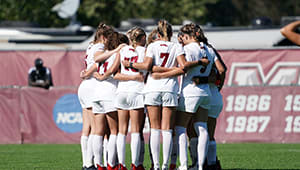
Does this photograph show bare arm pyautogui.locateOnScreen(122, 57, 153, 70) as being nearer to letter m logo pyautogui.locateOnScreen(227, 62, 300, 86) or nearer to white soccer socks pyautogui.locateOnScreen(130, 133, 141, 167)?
white soccer socks pyautogui.locateOnScreen(130, 133, 141, 167)

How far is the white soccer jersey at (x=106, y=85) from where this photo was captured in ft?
36.7

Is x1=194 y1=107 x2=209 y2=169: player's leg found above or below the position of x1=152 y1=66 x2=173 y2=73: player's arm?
below

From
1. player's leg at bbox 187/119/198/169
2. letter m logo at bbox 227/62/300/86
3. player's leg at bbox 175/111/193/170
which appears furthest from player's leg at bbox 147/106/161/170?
letter m logo at bbox 227/62/300/86

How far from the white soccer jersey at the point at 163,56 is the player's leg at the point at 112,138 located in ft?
2.55

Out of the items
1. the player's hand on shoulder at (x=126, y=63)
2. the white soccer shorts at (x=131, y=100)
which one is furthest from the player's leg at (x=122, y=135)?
the player's hand on shoulder at (x=126, y=63)

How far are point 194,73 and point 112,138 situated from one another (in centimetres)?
163

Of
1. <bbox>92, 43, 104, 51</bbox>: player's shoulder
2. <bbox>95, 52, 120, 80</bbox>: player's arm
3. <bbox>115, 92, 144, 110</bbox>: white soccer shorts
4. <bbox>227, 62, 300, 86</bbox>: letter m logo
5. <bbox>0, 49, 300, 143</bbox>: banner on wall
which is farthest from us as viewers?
<bbox>227, 62, 300, 86</bbox>: letter m logo

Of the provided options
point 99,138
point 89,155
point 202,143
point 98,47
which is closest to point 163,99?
point 202,143

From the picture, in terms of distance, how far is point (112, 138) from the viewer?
36.6 feet

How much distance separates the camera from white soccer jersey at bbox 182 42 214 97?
35.7 ft

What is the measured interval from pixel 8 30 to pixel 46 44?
6.68 feet

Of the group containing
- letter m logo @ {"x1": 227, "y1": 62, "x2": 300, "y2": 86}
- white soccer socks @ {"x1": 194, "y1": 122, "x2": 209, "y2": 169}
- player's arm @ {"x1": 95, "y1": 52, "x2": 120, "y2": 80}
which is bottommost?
letter m logo @ {"x1": 227, "y1": 62, "x2": 300, "y2": 86}

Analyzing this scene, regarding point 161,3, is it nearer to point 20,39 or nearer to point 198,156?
point 20,39

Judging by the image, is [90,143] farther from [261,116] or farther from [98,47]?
[261,116]
